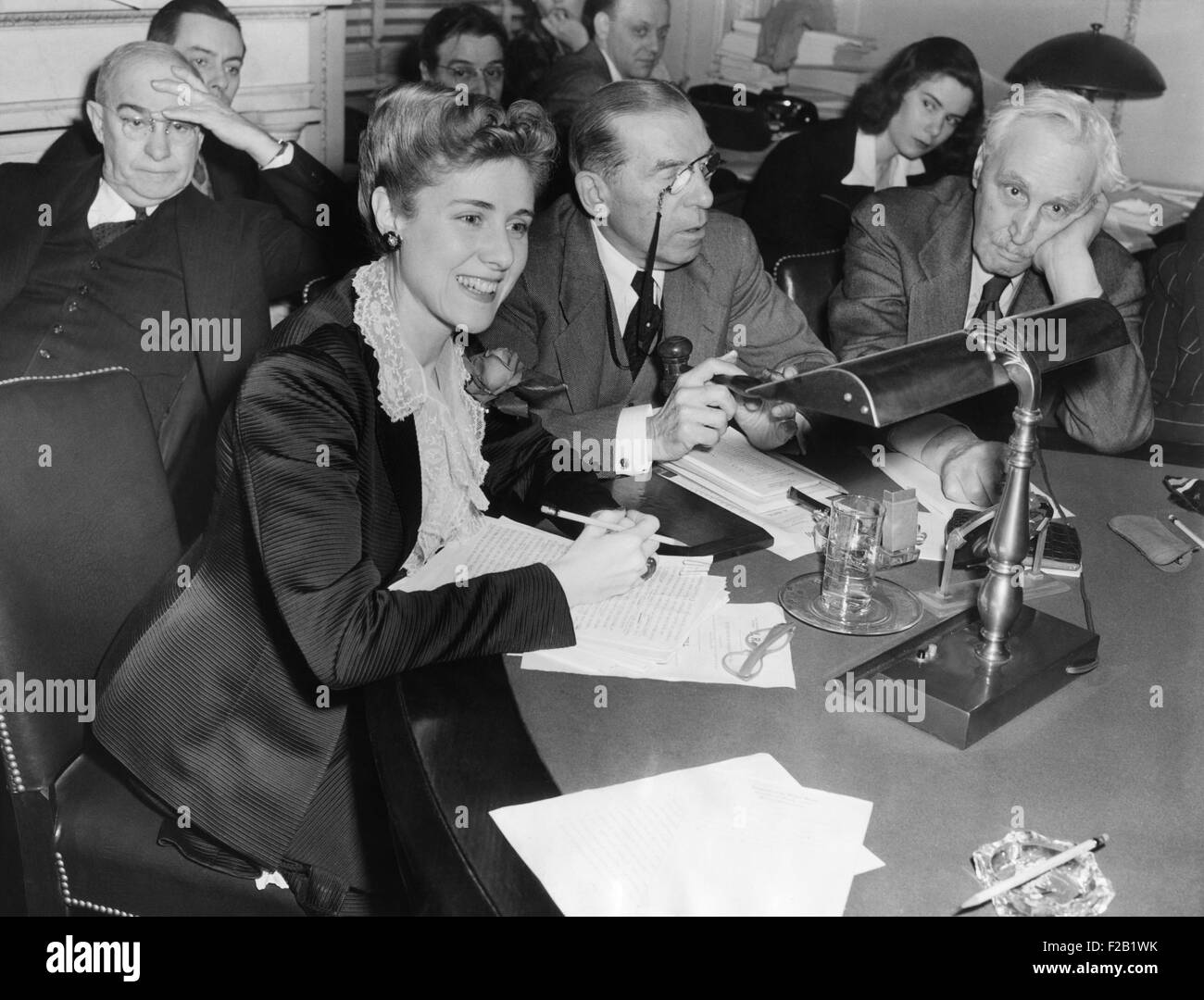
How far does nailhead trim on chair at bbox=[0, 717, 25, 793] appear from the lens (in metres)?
1.53

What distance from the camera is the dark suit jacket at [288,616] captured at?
4.57 ft

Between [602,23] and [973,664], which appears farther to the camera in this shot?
[602,23]

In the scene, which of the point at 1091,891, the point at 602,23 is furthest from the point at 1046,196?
the point at 602,23

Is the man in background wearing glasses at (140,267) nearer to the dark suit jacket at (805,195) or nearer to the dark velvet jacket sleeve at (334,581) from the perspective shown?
the dark velvet jacket sleeve at (334,581)

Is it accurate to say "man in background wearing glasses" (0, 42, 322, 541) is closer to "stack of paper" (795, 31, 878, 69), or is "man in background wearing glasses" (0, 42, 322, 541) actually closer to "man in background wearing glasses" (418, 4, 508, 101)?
"man in background wearing glasses" (418, 4, 508, 101)

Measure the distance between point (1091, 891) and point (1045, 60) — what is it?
4103 mm

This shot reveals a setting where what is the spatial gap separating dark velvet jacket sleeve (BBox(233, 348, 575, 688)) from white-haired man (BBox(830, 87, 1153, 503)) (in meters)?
1.02

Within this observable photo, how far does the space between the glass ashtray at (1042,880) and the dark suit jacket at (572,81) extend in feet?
11.2

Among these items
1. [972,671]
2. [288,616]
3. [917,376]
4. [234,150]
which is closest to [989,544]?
[972,671]

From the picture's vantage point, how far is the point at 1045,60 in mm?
4398

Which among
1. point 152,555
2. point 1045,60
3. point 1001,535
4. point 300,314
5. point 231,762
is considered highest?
point 1045,60

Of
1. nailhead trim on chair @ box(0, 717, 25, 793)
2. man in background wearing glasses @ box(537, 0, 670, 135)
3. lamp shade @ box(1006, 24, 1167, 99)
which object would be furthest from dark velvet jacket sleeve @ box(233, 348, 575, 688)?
lamp shade @ box(1006, 24, 1167, 99)

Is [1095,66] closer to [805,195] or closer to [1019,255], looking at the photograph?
[805,195]

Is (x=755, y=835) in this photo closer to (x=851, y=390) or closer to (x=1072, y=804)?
(x=1072, y=804)
